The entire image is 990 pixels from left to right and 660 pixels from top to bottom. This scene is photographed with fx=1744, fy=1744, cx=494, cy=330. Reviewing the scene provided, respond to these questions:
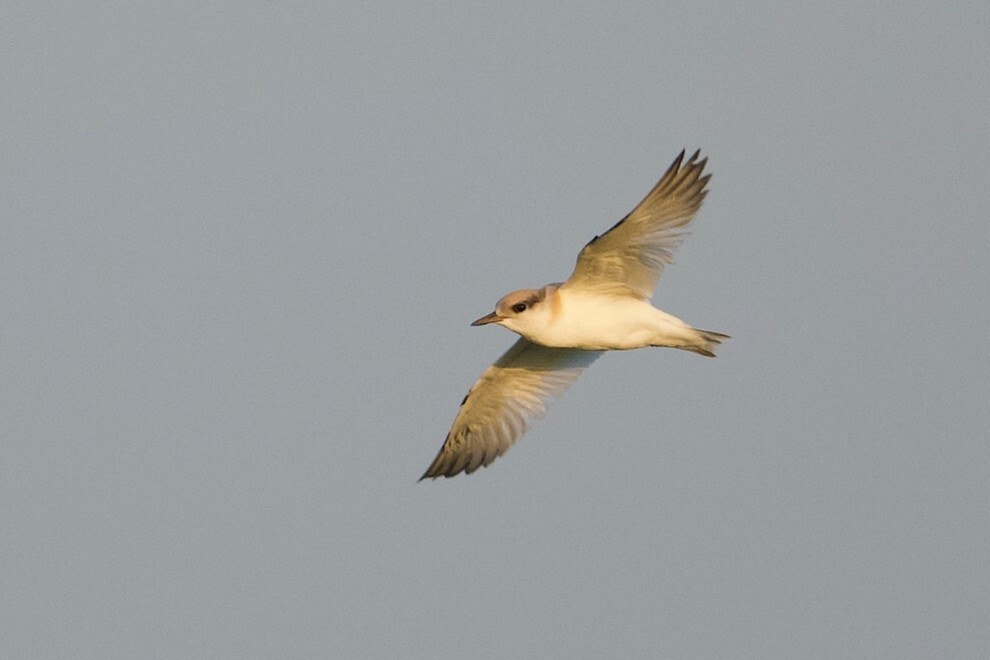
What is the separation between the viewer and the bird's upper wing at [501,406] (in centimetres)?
2292

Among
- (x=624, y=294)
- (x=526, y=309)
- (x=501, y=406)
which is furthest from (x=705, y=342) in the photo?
(x=501, y=406)

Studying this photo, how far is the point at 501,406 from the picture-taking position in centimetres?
2314

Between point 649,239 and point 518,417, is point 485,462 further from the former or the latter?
Answer: point 649,239

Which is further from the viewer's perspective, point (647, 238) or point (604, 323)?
point (604, 323)

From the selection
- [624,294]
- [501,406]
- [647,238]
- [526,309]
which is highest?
[647,238]

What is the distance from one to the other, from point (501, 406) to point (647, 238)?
13.2 ft

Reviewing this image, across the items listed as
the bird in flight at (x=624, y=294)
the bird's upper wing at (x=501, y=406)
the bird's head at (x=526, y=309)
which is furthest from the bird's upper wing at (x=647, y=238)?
the bird's upper wing at (x=501, y=406)

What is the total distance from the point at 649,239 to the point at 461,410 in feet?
14.0

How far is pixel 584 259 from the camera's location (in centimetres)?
2017

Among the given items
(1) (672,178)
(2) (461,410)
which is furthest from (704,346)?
(2) (461,410)

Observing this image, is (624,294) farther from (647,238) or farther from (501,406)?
(501,406)

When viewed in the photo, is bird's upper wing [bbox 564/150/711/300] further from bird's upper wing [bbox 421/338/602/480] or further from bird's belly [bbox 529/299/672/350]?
bird's upper wing [bbox 421/338/602/480]

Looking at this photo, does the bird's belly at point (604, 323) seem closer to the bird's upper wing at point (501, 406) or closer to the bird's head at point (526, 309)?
the bird's head at point (526, 309)

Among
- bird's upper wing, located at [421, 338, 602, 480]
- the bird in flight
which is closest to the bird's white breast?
the bird in flight
